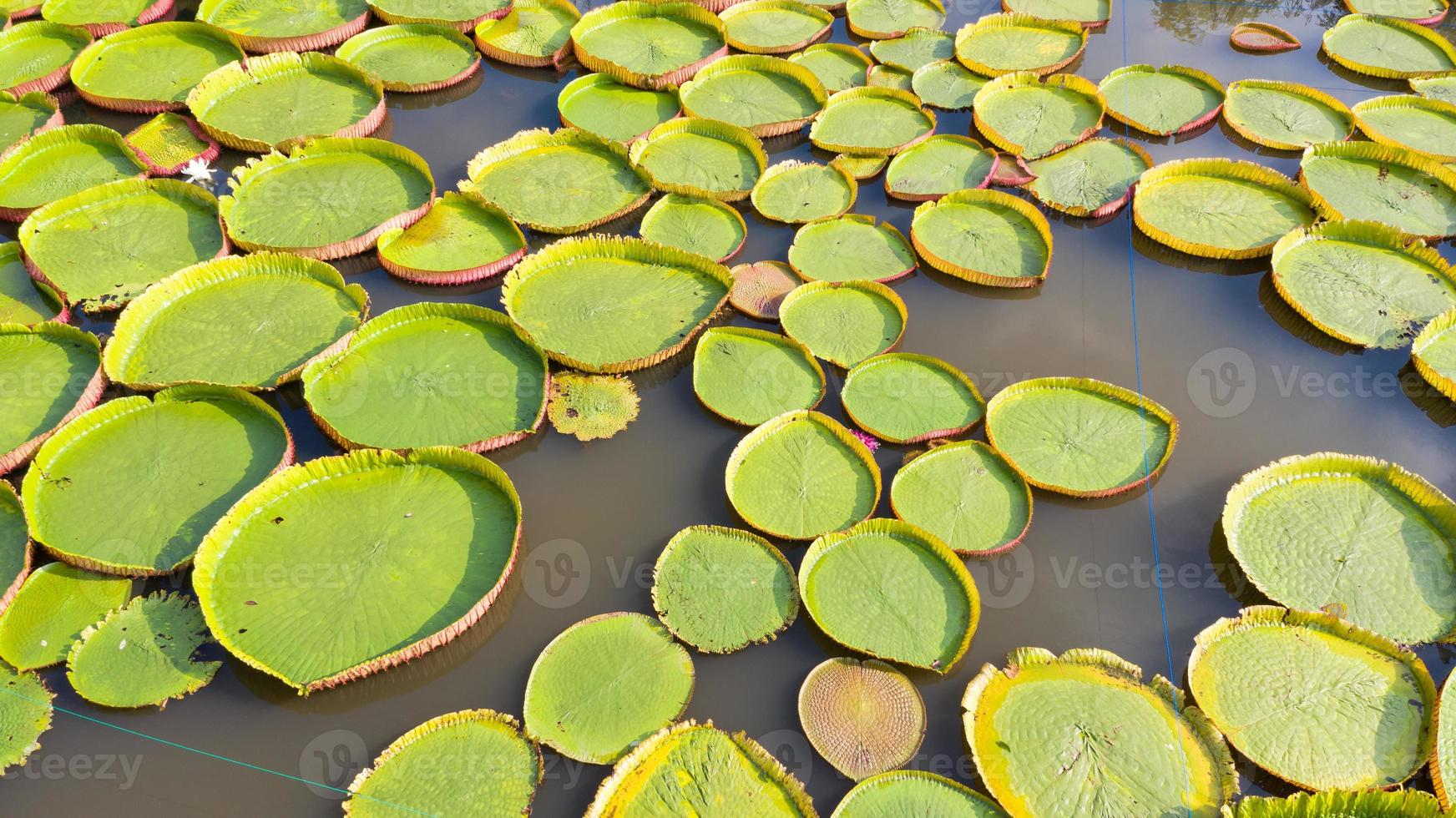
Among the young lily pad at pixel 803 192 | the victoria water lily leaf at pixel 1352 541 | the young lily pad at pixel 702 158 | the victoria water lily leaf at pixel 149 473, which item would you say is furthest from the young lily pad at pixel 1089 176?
the victoria water lily leaf at pixel 149 473

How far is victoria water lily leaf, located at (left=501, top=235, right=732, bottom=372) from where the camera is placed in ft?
16.9

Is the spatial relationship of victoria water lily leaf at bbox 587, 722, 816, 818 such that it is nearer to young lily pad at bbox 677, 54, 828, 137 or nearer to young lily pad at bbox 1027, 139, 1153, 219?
young lily pad at bbox 1027, 139, 1153, 219

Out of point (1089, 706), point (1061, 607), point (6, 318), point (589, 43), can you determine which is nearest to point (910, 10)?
point (589, 43)

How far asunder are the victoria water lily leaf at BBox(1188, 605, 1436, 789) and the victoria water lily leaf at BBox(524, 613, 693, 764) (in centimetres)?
233

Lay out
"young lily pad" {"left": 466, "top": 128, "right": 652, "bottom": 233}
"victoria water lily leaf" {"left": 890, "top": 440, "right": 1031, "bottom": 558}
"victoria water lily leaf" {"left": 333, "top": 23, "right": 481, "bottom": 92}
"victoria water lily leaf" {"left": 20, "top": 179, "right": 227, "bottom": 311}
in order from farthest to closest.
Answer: "victoria water lily leaf" {"left": 333, "top": 23, "right": 481, "bottom": 92}
"young lily pad" {"left": 466, "top": 128, "right": 652, "bottom": 233}
"victoria water lily leaf" {"left": 20, "top": 179, "right": 227, "bottom": 311}
"victoria water lily leaf" {"left": 890, "top": 440, "right": 1031, "bottom": 558}

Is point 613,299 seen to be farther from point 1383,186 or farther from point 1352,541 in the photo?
point 1383,186

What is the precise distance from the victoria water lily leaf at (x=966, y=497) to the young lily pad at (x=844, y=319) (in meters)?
0.88

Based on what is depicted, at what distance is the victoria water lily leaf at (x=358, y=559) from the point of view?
12.5 ft

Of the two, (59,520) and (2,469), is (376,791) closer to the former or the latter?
(59,520)

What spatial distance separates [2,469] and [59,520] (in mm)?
500

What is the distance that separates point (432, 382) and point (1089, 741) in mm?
3785

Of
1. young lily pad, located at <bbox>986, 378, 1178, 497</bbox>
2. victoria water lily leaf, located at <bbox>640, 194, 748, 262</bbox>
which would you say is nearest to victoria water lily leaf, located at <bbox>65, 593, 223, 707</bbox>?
victoria water lily leaf, located at <bbox>640, 194, 748, 262</bbox>

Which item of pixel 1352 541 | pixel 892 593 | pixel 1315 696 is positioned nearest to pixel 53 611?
pixel 892 593

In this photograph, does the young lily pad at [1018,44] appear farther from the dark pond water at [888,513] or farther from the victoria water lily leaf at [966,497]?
the victoria water lily leaf at [966,497]
